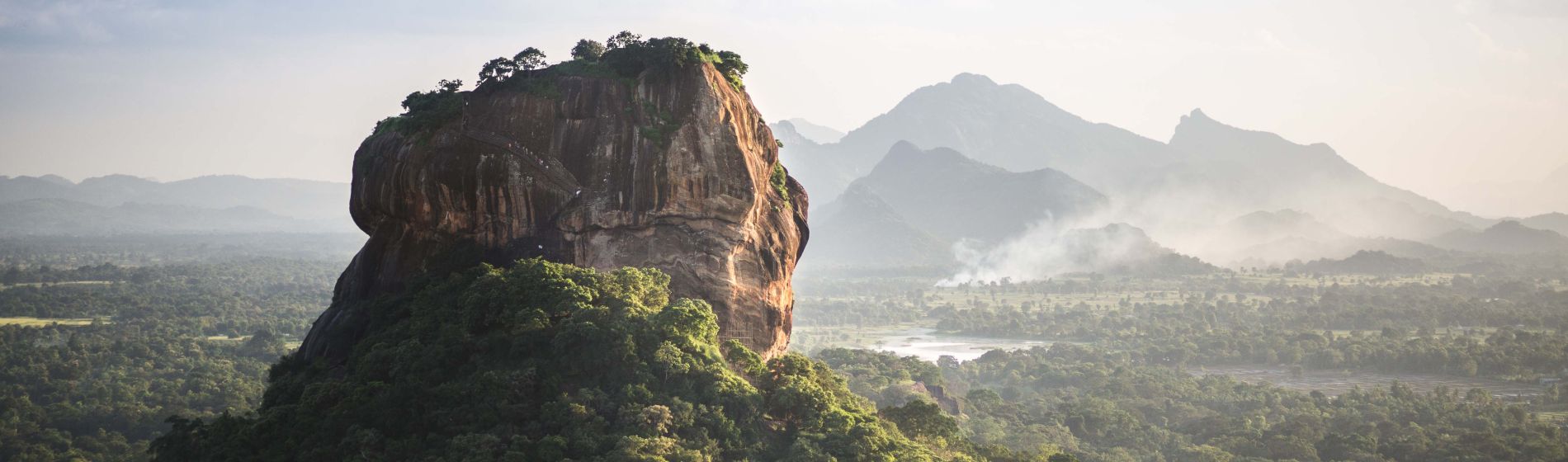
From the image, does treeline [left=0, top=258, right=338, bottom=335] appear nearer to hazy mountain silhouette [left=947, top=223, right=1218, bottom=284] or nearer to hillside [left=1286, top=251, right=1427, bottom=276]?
hazy mountain silhouette [left=947, top=223, right=1218, bottom=284]

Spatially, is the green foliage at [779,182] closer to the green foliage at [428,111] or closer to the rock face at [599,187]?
the rock face at [599,187]

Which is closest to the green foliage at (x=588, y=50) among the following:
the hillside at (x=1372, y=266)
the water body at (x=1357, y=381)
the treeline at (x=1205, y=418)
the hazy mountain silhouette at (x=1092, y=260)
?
the treeline at (x=1205, y=418)

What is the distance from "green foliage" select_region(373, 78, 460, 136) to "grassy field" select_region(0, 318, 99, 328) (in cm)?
7186

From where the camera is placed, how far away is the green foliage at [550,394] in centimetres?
2472

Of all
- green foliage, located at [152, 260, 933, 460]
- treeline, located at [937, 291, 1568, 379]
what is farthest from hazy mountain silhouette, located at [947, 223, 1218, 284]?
green foliage, located at [152, 260, 933, 460]

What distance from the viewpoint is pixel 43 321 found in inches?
3652

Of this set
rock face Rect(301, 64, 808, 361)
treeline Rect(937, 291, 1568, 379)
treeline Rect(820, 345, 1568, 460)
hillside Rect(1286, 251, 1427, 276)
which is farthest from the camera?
hillside Rect(1286, 251, 1427, 276)

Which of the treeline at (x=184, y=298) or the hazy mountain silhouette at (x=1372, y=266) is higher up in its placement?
the hazy mountain silhouette at (x=1372, y=266)

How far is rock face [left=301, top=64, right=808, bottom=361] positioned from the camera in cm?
3055

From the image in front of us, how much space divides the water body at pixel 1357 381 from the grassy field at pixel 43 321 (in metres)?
92.4

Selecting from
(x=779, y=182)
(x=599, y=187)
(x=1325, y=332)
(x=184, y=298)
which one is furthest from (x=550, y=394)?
(x=184, y=298)

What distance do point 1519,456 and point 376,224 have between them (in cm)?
4614

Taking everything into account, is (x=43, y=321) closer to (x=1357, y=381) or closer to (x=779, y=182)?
(x=779, y=182)

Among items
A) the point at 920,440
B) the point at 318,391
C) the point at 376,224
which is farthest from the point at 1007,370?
the point at 318,391
